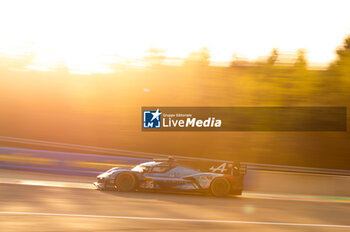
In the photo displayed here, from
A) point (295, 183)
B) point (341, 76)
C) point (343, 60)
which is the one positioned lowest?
point (295, 183)

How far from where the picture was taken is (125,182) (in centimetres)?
1266

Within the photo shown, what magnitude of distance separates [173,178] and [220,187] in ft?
4.83

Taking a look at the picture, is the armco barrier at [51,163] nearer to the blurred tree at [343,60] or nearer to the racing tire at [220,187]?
the racing tire at [220,187]

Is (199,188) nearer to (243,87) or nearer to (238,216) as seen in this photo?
(238,216)

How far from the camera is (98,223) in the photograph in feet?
25.0

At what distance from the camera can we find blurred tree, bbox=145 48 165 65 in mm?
26125

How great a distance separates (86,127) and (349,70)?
1667 cm

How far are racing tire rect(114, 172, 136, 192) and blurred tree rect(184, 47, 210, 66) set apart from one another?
532 inches

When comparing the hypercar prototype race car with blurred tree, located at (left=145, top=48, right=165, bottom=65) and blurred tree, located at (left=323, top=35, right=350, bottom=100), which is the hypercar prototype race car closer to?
blurred tree, located at (left=323, top=35, right=350, bottom=100)

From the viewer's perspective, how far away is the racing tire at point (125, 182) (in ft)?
41.3

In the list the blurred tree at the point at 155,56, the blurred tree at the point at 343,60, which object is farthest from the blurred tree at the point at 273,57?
the blurred tree at the point at 155,56

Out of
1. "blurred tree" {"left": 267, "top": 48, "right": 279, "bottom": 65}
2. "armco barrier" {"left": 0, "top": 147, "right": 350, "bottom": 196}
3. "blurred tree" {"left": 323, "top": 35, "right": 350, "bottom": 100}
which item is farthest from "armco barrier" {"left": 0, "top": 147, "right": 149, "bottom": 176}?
"blurred tree" {"left": 323, "top": 35, "right": 350, "bottom": 100}

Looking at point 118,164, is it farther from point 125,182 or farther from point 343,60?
point 343,60

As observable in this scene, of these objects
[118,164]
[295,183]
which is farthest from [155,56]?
[295,183]
